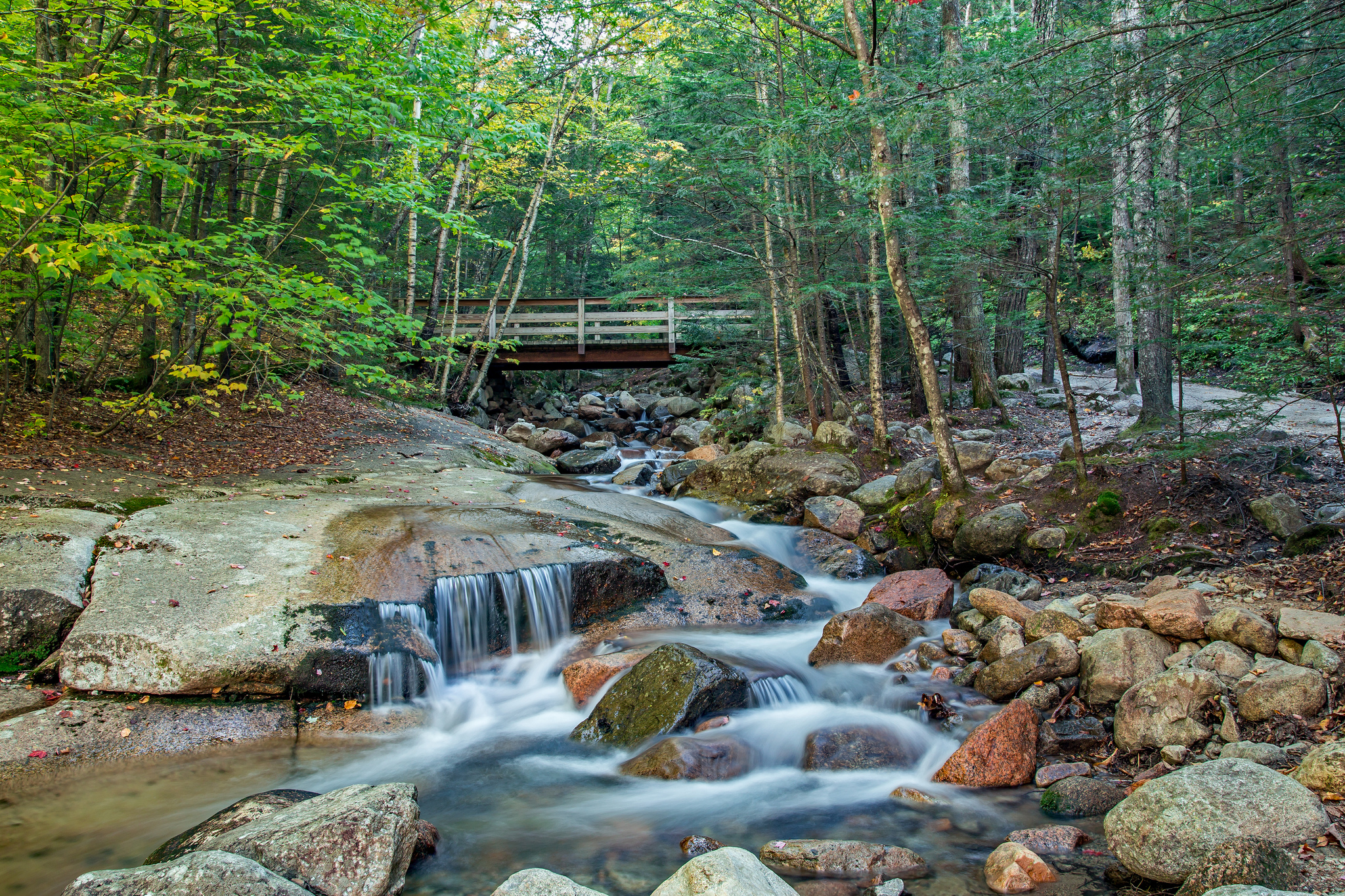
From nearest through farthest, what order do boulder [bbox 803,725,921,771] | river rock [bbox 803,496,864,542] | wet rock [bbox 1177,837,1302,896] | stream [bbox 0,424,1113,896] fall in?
wet rock [bbox 1177,837,1302,896] → stream [bbox 0,424,1113,896] → boulder [bbox 803,725,921,771] → river rock [bbox 803,496,864,542]

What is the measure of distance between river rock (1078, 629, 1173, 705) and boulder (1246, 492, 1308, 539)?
1.89 metres

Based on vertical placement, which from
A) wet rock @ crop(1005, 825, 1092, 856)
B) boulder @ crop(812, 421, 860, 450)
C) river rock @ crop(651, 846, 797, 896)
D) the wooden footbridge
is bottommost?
wet rock @ crop(1005, 825, 1092, 856)

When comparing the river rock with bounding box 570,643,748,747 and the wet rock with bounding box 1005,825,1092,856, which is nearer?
the wet rock with bounding box 1005,825,1092,856

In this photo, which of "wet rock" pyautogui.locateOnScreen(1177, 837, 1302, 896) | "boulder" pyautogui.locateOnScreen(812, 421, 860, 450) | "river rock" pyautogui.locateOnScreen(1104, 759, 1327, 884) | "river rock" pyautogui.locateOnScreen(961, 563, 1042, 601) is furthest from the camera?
"boulder" pyautogui.locateOnScreen(812, 421, 860, 450)

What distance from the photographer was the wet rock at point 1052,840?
362 centimetres

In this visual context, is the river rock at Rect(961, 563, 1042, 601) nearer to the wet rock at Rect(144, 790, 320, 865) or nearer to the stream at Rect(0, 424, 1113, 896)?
the stream at Rect(0, 424, 1113, 896)

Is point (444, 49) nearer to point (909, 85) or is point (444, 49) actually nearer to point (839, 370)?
point (909, 85)

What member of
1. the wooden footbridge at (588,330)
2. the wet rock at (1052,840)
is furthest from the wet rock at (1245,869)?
the wooden footbridge at (588,330)

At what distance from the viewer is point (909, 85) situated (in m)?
5.69

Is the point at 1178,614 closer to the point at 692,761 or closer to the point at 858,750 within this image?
the point at 858,750

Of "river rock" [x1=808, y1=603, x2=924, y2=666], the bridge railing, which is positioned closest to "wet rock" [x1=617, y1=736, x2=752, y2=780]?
"river rock" [x1=808, y1=603, x2=924, y2=666]

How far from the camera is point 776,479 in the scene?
10.4 m

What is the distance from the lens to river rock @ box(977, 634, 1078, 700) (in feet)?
16.9

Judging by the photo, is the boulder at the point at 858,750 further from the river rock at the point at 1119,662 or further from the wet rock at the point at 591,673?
the wet rock at the point at 591,673
